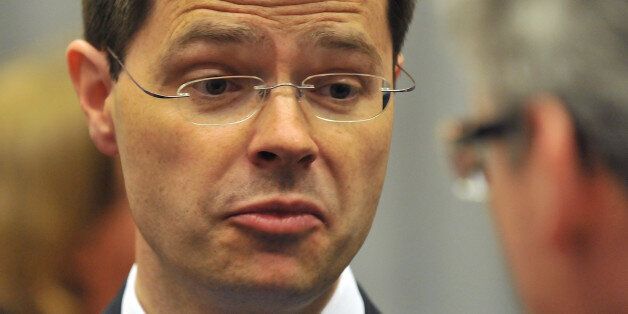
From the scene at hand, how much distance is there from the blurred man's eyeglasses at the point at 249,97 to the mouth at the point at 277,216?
0.19 metres

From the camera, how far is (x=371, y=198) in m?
3.02

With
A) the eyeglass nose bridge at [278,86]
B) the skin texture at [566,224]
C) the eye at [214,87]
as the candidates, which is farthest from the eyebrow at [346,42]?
the skin texture at [566,224]

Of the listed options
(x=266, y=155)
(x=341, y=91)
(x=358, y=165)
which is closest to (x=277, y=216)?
(x=266, y=155)

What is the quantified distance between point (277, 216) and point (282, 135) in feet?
0.58

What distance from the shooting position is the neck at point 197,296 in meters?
2.89

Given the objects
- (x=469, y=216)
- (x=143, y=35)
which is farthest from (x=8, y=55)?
(x=143, y=35)

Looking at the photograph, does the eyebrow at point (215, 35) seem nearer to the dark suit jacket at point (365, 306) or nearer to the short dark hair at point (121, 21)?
the short dark hair at point (121, 21)

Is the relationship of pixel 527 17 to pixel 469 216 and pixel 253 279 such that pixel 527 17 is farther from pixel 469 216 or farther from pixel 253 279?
pixel 469 216

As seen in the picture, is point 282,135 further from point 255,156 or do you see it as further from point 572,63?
point 572,63

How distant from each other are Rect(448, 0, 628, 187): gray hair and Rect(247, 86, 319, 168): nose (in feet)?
1.30

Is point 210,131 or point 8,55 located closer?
point 210,131

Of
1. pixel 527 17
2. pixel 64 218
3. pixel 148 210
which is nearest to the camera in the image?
pixel 527 17

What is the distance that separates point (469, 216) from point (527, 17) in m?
4.38

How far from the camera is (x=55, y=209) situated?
4.29 m
